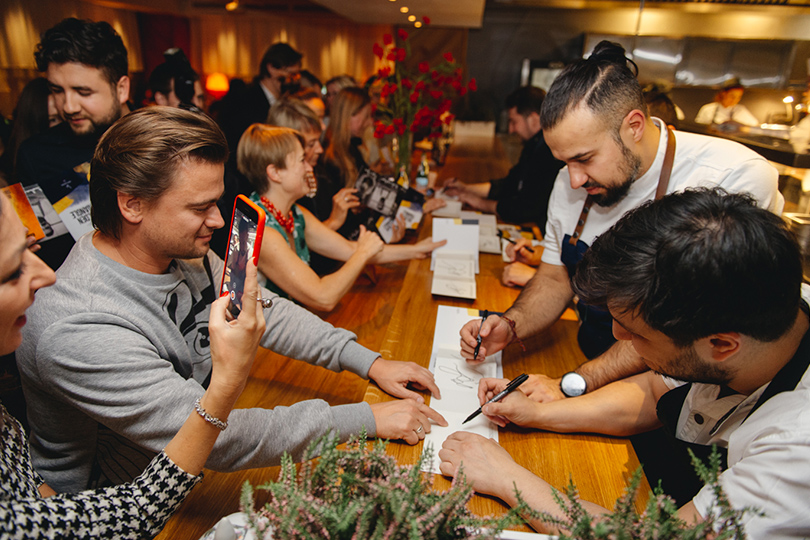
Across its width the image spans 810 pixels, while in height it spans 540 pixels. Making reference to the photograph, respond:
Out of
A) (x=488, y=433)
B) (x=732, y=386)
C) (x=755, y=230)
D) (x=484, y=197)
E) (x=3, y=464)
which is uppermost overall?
(x=755, y=230)

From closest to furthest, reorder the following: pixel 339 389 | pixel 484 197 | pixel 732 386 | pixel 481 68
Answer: pixel 732 386 < pixel 339 389 < pixel 484 197 < pixel 481 68

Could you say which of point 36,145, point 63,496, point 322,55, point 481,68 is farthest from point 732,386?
point 322,55

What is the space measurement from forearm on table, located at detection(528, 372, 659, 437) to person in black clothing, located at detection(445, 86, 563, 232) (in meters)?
2.09

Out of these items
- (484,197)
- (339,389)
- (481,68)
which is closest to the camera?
(339,389)

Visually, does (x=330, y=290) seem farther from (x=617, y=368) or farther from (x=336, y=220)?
(x=617, y=368)

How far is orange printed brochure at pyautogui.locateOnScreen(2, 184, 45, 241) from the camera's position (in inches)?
61.9

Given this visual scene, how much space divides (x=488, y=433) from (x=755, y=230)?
27.3 inches

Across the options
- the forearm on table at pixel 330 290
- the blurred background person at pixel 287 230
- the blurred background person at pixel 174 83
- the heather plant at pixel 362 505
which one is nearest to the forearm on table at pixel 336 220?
the blurred background person at pixel 287 230

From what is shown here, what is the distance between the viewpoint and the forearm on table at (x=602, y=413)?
3.85ft

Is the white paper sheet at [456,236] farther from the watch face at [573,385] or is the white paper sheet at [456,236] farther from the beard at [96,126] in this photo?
the beard at [96,126]

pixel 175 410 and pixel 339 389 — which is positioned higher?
pixel 175 410

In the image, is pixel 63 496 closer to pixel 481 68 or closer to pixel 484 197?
pixel 484 197

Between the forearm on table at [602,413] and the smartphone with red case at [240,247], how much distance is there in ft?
2.46

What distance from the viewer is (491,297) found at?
1.92 m
